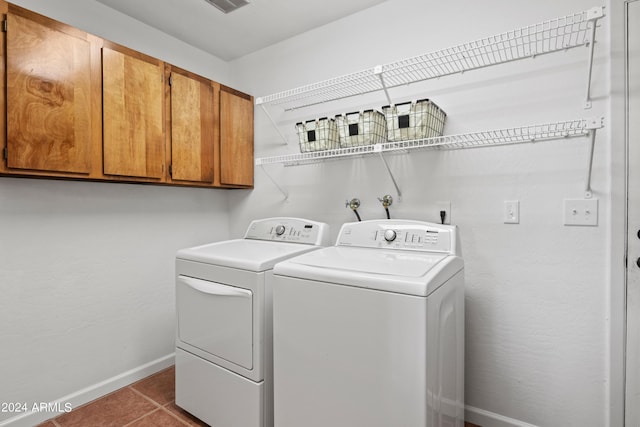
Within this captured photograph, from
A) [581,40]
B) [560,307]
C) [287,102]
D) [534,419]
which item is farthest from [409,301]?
[287,102]

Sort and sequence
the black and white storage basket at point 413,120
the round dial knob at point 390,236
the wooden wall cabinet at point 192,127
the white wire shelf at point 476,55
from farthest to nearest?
1. the wooden wall cabinet at point 192,127
2. the round dial knob at point 390,236
3. the black and white storage basket at point 413,120
4. the white wire shelf at point 476,55

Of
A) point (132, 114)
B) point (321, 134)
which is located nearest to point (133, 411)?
point (132, 114)

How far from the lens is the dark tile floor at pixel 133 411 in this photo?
1.80m

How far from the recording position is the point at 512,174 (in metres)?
1.68

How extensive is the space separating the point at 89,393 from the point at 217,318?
1075 millimetres

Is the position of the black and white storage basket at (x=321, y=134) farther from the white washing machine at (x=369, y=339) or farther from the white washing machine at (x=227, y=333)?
the white washing machine at (x=369, y=339)

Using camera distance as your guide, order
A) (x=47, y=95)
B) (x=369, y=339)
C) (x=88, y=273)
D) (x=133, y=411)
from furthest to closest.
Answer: (x=88, y=273), (x=133, y=411), (x=47, y=95), (x=369, y=339)

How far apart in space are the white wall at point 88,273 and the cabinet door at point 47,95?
0.32 metres

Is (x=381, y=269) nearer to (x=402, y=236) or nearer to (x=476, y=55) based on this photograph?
(x=402, y=236)

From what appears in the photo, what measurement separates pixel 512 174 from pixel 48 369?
2704 mm

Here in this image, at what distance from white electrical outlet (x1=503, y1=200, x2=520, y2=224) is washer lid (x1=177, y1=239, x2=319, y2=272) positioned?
1.03 metres

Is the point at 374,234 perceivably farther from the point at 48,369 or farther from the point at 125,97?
the point at 48,369

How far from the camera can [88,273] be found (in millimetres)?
2008

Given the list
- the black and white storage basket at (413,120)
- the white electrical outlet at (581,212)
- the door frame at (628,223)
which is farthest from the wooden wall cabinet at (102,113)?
the door frame at (628,223)
